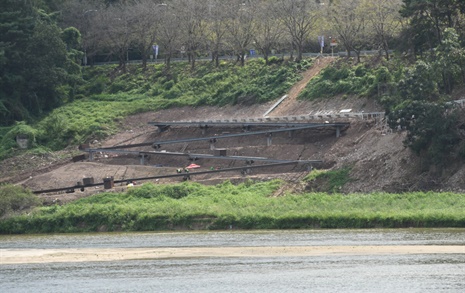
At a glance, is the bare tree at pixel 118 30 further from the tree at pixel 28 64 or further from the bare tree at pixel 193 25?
the tree at pixel 28 64

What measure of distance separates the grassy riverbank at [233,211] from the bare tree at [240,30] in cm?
3897

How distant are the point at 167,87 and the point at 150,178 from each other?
3431 centimetres

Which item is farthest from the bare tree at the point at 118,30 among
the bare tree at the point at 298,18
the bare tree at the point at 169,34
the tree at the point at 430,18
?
the tree at the point at 430,18

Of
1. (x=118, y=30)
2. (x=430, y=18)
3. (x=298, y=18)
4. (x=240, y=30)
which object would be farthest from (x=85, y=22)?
(x=430, y=18)

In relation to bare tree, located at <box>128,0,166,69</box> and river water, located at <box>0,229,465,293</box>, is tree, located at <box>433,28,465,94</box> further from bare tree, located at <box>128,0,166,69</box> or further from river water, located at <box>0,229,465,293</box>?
bare tree, located at <box>128,0,166,69</box>

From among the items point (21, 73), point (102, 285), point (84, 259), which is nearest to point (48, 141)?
point (21, 73)

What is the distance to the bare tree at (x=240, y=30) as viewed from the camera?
124500 mm

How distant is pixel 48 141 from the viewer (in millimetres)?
113750

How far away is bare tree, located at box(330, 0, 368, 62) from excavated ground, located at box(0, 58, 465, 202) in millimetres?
3471

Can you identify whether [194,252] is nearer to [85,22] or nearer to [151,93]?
[151,93]

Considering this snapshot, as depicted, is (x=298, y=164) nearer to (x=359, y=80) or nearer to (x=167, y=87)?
(x=359, y=80)

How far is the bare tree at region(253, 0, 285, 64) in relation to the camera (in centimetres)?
12247

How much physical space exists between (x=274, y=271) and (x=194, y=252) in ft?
28.1

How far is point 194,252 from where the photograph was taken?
62656 mm
